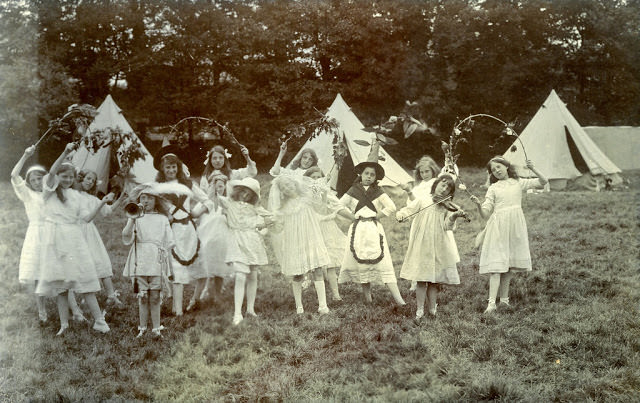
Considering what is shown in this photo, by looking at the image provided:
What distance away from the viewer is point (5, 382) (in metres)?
4.29

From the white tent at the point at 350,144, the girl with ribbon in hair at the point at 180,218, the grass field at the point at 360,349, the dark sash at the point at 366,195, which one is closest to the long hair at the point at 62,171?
the girl with ribbon in hair at the point at 180,218

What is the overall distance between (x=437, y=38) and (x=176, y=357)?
14.2m

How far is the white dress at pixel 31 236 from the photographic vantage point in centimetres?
529

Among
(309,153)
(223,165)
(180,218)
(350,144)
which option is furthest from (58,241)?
(350,144)

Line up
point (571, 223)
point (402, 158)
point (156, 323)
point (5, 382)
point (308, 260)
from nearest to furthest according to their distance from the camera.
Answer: point (5, 382) < point (156, 323) < point (308, 260) < point (571, 223) < point (402, 158)

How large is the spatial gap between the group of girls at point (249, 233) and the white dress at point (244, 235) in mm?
10

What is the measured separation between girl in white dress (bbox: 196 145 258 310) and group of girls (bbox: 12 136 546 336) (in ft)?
0.04

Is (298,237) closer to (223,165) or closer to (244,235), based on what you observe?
(244,235)

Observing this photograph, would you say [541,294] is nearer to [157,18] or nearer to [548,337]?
[548,337]

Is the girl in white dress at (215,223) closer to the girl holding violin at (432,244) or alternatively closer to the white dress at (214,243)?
the white dress at (214,243)

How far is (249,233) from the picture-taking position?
19.0 feet

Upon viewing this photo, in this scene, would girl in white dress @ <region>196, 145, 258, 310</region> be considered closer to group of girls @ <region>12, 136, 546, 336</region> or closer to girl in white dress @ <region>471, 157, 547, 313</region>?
group of girls @ <region>12, 136, 546, 336</region>

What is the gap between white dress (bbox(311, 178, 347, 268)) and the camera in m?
6.11

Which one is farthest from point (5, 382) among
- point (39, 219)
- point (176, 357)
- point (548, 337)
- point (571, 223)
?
point (571, 223)
